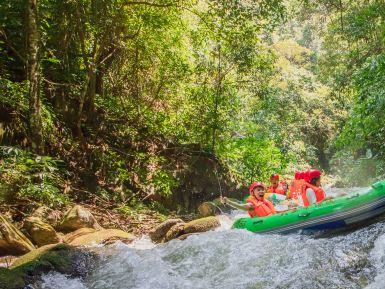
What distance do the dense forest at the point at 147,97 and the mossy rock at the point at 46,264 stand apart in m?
1.02

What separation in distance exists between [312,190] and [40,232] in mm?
4156

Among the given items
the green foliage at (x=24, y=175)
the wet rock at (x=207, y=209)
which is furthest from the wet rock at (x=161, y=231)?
the wet rock at (x=207, y=209)

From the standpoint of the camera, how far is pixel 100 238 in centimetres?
644

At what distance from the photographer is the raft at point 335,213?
18.9ft

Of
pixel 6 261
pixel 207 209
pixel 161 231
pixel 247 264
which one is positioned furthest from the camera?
pixel 207 209

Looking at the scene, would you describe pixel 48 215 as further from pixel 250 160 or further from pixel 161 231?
pixel 250 160

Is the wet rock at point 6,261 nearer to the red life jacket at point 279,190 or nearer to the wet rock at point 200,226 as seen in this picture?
the wet rock at point 200,226

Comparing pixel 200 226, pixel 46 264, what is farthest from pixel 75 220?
pixel 200 226

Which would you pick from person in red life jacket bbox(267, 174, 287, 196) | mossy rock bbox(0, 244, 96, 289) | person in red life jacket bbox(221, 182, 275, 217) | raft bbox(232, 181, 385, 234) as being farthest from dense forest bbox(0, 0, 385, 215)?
person in red life jacket bbox(221, 182, 275, 217)

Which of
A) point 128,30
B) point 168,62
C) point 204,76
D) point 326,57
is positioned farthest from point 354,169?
point 128,30

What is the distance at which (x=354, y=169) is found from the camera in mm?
14672

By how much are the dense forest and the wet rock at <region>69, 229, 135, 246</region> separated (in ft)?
2.60

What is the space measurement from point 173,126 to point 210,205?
7.08 feet

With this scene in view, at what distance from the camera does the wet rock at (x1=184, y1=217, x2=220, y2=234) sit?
6.81m
